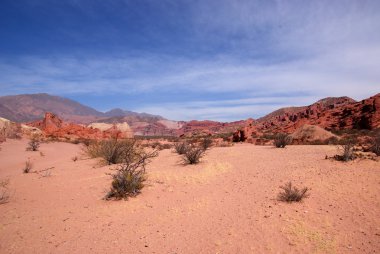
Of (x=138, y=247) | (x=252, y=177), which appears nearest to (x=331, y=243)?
(x=138, y=247)

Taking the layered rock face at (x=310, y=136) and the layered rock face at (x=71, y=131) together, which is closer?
the layered rock face at (x=310, y=136)

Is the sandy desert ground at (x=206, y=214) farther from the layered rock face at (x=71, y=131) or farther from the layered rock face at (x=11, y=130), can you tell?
the layered rock face at (x=71, y=131)

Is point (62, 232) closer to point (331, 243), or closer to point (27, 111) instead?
point (331, 243)

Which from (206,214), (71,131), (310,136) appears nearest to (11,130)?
(71,131)

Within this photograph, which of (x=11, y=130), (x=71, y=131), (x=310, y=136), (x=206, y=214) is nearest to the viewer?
(x=206, y=214)

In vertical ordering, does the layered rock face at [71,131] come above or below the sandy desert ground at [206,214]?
above

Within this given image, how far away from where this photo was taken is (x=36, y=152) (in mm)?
17281

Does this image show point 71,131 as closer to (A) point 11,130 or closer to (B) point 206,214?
(A) point 11,130

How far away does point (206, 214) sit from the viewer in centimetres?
522

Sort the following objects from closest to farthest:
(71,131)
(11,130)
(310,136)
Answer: (310,136) < (11,130) < (71,131)

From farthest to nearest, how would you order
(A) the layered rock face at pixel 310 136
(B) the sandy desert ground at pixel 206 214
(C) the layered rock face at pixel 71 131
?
(C) the layered rock face at pixel 71 131, (A) the layered rock face at pixel 310 136, (B) the sandy desert ground at pixel 206 214

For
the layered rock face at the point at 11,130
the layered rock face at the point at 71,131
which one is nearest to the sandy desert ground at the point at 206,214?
the layered rock face at the point at 11,130

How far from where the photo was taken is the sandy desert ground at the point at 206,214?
406cm

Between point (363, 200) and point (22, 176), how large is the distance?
9.56m
